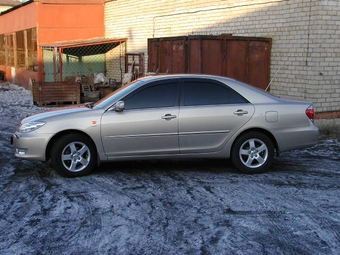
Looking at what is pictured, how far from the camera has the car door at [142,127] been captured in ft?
20.0

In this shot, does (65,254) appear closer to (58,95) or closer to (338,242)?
(338,242)

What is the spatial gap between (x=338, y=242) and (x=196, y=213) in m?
1.51

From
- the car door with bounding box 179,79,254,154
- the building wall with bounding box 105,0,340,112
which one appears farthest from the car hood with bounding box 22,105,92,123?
the building wall with bounding box 105,0,340,112

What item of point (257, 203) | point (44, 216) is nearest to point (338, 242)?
point (257, 203)

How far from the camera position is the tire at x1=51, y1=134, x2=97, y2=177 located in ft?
19.9

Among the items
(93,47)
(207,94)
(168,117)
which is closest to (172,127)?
(168,117)

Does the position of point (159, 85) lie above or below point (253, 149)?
above

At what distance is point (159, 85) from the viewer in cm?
637

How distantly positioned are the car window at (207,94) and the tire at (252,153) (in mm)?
595

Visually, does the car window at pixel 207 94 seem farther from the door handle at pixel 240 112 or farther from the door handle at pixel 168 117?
the door handle at pixel 168 117

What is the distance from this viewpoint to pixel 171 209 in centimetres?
482

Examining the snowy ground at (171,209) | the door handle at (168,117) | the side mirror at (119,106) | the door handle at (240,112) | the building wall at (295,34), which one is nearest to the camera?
the snowy ground at (171,209)

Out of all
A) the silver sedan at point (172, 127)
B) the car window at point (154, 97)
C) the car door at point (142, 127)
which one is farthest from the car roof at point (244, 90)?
the car door at point (142, 127)

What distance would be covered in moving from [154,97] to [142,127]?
0.53m
